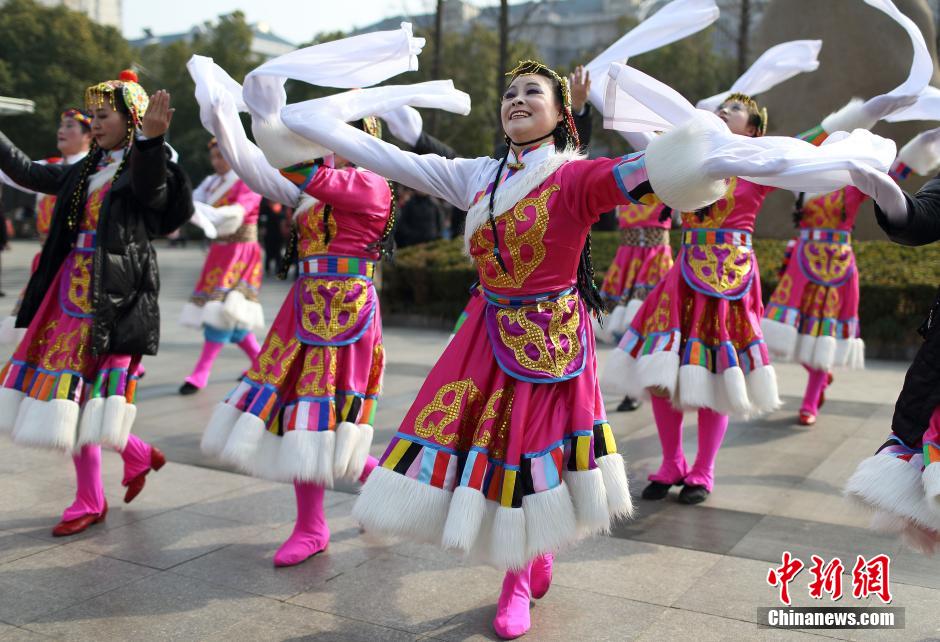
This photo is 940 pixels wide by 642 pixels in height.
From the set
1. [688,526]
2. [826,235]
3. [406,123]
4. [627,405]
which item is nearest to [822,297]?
[826,235]

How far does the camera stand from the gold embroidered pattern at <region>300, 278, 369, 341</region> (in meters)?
4.17

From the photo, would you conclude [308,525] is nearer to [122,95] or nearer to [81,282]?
[81,282]

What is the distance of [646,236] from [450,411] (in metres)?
4.55

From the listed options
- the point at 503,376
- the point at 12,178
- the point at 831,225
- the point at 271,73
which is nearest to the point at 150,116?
the point at 271,73

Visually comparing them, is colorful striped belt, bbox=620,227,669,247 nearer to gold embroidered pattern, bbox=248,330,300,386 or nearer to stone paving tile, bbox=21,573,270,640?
gold embroidered pattern, bbox=248,330,300,386

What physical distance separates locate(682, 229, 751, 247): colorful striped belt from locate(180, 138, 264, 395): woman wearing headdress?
13.0 feet

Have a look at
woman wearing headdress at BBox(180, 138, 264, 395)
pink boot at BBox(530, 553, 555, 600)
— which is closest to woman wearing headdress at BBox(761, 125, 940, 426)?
pink boot at BBox(530, 553, 555, 600)

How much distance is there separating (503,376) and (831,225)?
4.29 meters

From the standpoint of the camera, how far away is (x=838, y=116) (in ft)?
15.6

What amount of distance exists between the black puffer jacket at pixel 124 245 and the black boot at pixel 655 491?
2.56 m

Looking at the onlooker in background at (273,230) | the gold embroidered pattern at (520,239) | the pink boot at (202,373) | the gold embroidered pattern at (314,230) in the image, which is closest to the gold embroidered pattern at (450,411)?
the gold embroidered pattern at (520,239)

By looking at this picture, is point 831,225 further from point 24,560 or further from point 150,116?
point 24,560

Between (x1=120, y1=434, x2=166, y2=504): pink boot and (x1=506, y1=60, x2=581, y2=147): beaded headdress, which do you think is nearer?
(x1=506, y1=60, x2=581, y2=147): beaded headdress

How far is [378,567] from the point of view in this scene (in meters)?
4.01
